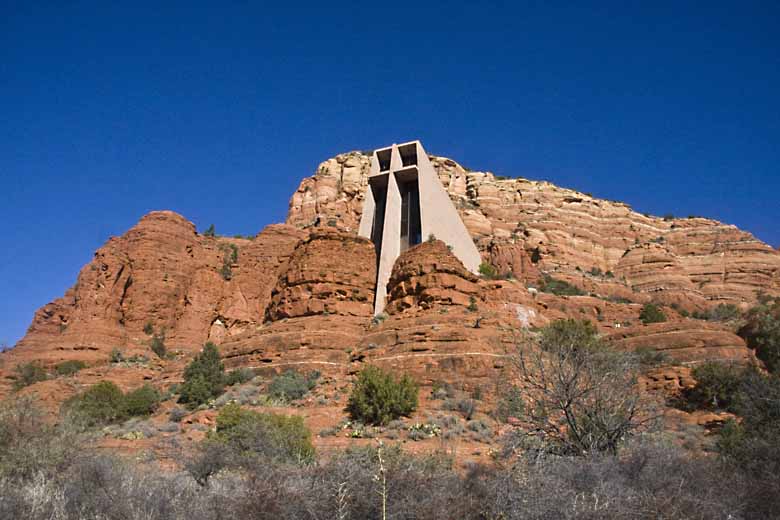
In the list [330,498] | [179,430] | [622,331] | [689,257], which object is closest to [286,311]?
[179,430]

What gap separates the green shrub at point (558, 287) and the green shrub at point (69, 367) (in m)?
31.3

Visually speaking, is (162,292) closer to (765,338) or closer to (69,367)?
(69,367)

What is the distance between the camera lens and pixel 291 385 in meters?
23.6

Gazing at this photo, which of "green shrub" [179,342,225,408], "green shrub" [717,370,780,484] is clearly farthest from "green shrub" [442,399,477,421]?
"green shrub" [179,342,225,408]

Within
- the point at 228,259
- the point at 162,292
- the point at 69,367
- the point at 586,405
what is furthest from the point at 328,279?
the point at 228,259


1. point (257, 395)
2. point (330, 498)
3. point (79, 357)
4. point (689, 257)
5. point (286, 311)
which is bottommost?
point (330, 498)

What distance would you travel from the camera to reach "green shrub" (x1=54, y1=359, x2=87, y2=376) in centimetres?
3133

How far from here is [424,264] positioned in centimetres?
3045

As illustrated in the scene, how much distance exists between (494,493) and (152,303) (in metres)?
37.2

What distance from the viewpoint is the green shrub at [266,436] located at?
43.3ft

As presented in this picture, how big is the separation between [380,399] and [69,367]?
2031 centimetres

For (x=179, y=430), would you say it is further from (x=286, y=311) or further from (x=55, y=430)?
(x=286, y=311)

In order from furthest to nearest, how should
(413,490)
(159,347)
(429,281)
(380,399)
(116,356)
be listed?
(159,347)
(116,356)
(429,281)
(380,399)
(413,490)

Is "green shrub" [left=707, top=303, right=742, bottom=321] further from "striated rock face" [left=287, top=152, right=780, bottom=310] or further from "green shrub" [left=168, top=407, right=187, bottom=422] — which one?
"green shrub" [left=168, top=407, right=187, bottom=422]
